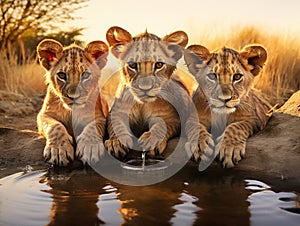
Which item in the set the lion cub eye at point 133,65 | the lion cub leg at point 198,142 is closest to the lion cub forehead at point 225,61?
the lion cub leg at point 198,142

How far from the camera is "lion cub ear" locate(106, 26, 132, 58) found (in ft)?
17.7

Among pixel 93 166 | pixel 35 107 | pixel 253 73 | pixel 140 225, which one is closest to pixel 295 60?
pixel 35 107

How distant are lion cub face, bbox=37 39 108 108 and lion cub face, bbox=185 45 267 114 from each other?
92 cm

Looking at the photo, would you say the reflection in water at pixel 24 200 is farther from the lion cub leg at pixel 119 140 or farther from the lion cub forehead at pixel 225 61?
the lion cub forehead at pixel 225 61

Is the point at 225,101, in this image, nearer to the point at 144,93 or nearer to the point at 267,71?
the point at 144,93

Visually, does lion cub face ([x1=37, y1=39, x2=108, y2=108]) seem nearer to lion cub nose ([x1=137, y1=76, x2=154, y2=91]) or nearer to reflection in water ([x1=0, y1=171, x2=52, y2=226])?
lion cub nose ([x1=137, y1=76, x2=154, y2=91])

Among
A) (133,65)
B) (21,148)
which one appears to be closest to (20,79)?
(21,148)

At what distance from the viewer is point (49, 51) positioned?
18.0ft

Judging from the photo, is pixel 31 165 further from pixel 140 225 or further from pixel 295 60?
pixel 295 60

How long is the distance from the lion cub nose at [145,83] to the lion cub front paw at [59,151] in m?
0.86

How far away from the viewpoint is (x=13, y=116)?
9.72m

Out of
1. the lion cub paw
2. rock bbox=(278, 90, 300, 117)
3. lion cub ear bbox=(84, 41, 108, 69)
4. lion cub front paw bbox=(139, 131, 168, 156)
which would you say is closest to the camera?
the lion cub paw

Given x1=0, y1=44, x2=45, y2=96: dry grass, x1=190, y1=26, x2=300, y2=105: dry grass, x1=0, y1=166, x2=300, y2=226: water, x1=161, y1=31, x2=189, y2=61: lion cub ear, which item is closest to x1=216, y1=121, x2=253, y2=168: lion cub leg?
x1=0, y1=166, x2=300, y2=226: water

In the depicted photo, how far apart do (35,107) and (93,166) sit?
6.34 metres
